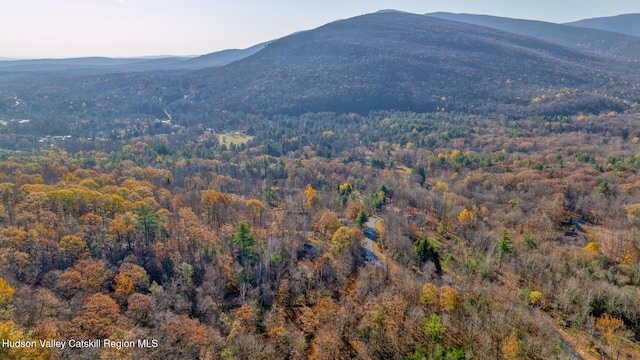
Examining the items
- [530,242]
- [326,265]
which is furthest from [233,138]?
[530,242]

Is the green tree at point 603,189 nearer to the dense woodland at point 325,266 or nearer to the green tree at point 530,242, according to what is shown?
the dense woodland at point 325,266

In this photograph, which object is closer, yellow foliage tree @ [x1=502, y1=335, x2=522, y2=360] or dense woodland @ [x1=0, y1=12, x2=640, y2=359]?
yellow foliage tree @ [x1=502, y1=335, x2=522, y2=360]

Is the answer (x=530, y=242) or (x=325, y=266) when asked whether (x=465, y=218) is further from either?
(x=325, y=266)

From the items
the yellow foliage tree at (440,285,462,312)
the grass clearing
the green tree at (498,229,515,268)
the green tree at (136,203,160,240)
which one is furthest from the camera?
the grass clearing

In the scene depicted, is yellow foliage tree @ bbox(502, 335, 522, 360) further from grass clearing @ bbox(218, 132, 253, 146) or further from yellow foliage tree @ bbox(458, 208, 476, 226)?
grass clearing @ bbox(218, 132, 253, 146)

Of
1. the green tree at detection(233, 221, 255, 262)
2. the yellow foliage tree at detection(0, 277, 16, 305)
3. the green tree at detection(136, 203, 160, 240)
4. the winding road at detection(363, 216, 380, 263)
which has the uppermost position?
the yellow foliage tree at detection(0, 277, 16, 305)

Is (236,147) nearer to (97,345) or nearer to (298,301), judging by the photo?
(298,301)

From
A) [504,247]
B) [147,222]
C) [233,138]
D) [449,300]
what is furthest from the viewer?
[233,138]

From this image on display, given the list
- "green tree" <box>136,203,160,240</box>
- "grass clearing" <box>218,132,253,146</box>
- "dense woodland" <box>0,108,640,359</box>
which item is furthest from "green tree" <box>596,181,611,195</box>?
"grass clearing" <box>218,132,253,146</box>

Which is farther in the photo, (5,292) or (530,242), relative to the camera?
(530,242)

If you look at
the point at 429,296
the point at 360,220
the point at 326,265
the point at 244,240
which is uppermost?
the point at 244,240
